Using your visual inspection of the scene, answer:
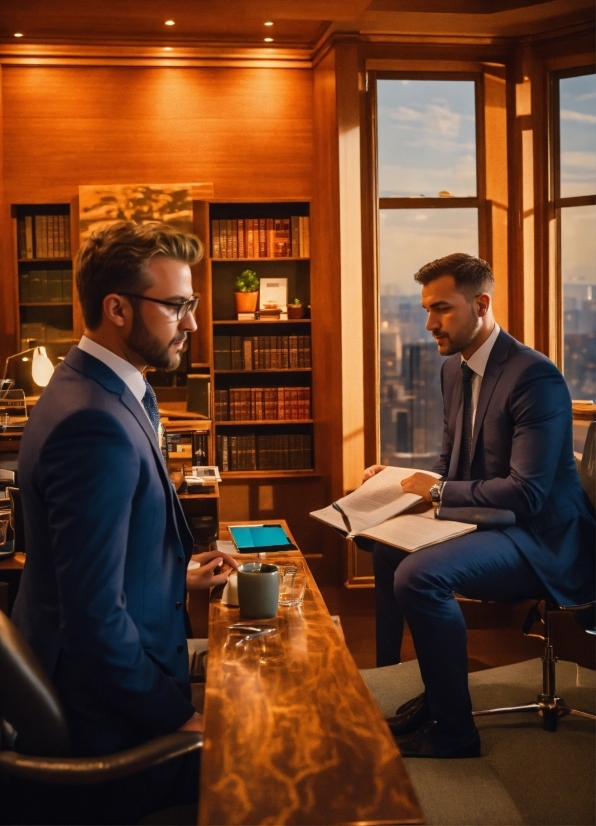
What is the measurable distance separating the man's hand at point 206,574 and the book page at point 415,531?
845 mm

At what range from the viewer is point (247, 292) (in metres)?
5.84

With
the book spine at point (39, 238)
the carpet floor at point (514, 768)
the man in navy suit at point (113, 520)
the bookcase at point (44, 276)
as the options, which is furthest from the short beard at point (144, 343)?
the book spine at point (39, 238)

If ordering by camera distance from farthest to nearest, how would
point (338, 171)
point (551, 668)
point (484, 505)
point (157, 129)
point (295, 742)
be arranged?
point (157, 129), point (338, 171), point (551, 668), point (484, 505), point (295, 742)

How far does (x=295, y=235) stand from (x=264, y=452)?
1.52 metres

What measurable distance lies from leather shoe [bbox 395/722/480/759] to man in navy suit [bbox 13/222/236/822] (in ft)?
4.81

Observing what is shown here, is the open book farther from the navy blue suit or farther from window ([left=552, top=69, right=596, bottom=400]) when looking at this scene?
window ([left=552, top=69, right=596, bottom=400])

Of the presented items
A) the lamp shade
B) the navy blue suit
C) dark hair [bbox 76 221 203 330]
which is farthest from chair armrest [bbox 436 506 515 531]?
the lamp shade

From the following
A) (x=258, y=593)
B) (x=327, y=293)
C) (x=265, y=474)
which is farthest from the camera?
(x=265, y=474)

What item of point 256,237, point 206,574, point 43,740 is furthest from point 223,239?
point 43,740

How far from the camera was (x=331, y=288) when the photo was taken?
5.44 meters

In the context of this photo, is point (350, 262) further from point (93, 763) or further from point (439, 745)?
point (93, 763)

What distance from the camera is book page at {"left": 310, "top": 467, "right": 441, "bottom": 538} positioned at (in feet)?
9.82

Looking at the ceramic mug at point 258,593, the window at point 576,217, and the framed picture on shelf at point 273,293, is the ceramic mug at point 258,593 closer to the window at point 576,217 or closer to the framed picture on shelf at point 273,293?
the window at point 576,217

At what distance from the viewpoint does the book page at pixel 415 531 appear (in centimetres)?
277
